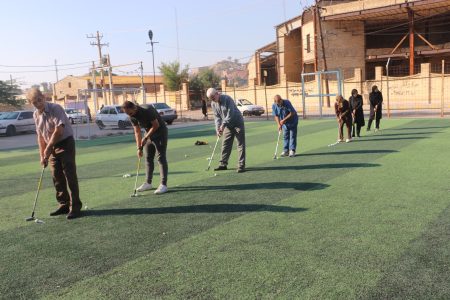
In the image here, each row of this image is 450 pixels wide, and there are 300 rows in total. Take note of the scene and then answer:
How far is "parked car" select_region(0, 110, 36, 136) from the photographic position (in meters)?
26.1

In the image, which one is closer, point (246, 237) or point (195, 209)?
point (246, 237)

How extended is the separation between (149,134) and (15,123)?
2212cm

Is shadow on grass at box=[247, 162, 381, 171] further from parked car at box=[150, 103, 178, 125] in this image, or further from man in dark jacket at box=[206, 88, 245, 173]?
parked car at box=[150, 103, 178, 125]

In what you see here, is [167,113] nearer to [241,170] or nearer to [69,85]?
[241,170]

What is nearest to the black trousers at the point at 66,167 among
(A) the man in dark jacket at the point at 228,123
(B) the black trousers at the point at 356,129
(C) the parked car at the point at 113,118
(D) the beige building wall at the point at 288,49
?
(A) the man in dark jacket at the point at 228,123

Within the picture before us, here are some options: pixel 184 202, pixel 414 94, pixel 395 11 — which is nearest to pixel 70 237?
pixel 184 202

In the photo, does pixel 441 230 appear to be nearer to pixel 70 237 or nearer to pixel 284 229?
pixel 284 229

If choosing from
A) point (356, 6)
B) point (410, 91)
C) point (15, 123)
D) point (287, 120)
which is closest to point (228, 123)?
point (287, 120)

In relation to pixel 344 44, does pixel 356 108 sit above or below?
below

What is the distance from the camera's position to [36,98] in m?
5.93

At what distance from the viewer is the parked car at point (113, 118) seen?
2566 cm

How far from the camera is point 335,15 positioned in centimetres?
4134

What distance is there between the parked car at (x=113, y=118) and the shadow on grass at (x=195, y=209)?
19216mm

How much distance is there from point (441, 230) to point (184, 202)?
3.49 metres
